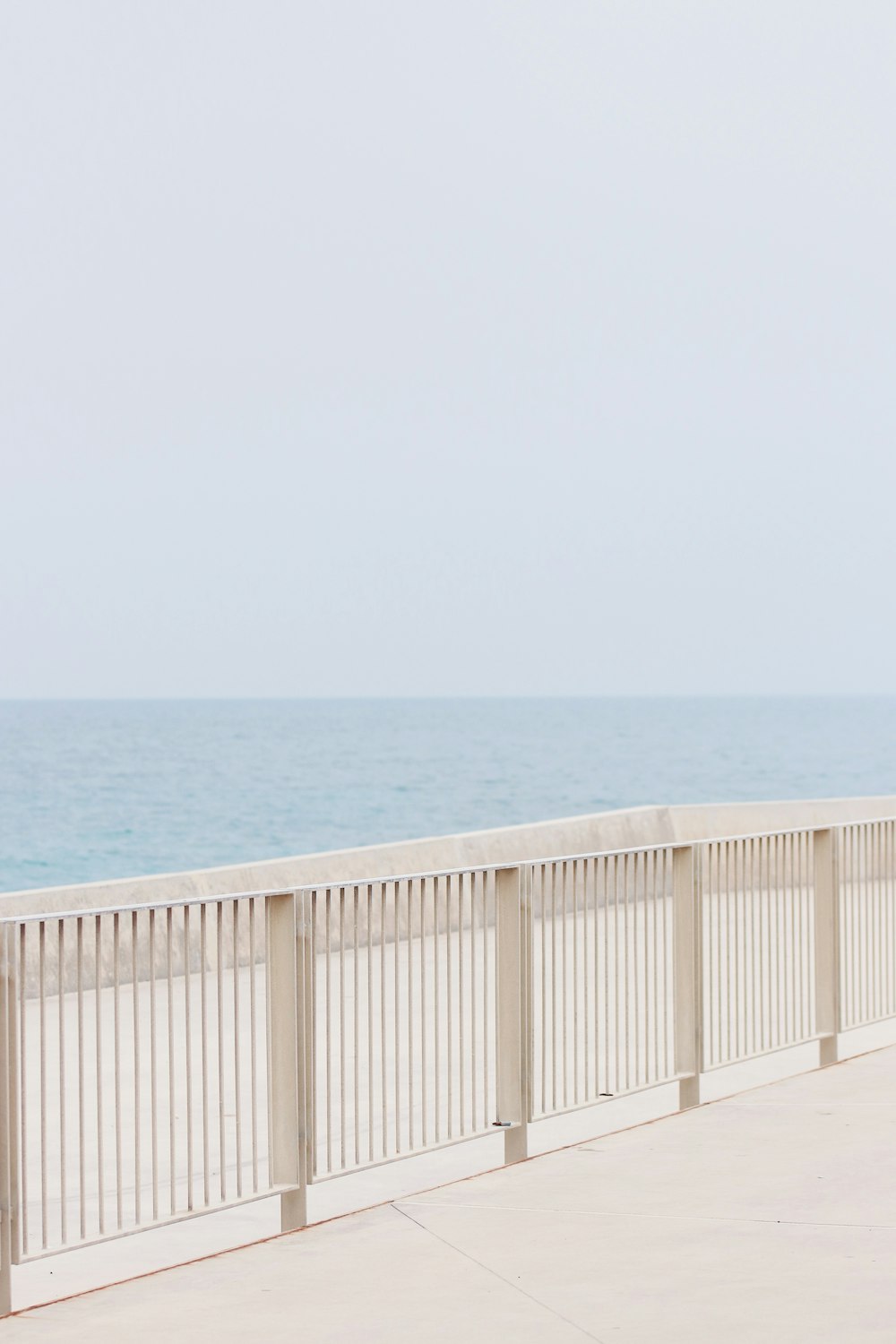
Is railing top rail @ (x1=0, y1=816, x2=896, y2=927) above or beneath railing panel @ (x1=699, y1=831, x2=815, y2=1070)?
above

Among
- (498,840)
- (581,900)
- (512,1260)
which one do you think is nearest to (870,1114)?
(581,900)

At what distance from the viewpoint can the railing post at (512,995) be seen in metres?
7.97

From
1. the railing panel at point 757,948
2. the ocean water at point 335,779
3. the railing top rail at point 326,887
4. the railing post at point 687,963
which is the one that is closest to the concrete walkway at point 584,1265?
the railing post at point 687,963

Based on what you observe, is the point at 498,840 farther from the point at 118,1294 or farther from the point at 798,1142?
the point at 118,1294

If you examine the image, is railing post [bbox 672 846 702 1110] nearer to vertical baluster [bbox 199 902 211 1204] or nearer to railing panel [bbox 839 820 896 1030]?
railing panel [bbox 839 820 896 1030]

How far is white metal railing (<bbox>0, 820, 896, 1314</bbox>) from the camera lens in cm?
633

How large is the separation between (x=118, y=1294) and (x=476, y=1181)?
1991 mm

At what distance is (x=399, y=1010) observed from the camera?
897cm

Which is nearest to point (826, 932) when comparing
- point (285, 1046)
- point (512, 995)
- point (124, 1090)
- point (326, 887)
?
point (512, 995)

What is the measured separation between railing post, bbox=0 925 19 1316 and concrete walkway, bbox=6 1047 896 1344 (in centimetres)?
24

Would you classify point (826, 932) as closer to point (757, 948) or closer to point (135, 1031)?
point (757, 948)

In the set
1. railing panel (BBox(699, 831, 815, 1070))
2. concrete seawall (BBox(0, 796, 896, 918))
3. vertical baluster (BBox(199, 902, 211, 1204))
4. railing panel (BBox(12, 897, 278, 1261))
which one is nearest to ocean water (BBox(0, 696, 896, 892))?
concrete seawall (BBox(0, 796, 896, 918))

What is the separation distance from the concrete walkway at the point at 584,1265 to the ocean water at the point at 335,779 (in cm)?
6598

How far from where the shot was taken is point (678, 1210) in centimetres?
706
